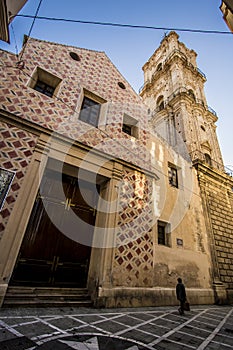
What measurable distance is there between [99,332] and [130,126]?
24.8ft

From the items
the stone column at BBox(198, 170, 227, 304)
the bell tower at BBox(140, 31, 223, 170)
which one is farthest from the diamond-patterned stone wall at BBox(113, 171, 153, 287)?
the bell tower at BBox(140, 31, 223, 170)

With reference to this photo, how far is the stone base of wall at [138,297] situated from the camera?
4719mm

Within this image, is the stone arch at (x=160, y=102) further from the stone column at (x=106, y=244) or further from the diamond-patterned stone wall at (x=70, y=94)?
the stone column at (x=106, y=244)

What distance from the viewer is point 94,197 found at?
6.70 metres

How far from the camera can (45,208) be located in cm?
551

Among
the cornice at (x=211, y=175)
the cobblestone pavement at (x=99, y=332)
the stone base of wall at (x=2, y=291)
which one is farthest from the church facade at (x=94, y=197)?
the cornice at (x=211, y=175)

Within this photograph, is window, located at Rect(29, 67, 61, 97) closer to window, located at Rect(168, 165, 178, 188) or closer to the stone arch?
window, located at Rect(168, 165, 178, 188)

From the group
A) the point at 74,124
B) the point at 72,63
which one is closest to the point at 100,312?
the point at 74,124

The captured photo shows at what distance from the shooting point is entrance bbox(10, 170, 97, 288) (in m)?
4.89

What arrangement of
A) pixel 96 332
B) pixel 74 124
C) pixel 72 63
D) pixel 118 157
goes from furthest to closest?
pixel 72 63 → pixel 118 157 → pixel 74 124 → pixel 96 332

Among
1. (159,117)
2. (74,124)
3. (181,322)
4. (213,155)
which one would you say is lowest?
(181,322)

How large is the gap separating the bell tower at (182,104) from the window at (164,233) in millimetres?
5854

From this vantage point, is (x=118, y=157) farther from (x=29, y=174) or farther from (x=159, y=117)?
(x=159, y=117)

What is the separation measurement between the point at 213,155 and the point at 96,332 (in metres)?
14.0
